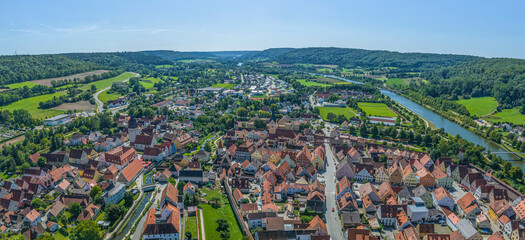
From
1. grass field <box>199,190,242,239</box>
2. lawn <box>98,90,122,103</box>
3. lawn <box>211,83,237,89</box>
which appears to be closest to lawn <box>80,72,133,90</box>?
lawn <box>98,90,122,103</box>

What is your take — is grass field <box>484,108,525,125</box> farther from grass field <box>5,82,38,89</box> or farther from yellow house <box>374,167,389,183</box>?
grass field <box>5,82,38,89</box>

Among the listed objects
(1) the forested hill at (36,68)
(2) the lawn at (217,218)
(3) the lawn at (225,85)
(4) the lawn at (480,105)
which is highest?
(1) the forested hill at (36,68)

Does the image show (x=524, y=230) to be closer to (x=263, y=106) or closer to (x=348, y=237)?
(x=348, y=237)

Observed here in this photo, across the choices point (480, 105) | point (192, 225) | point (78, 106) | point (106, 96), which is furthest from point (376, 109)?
point (78, 106)

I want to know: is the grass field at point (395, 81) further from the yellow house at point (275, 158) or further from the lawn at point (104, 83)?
the lawn at point (104, 83)

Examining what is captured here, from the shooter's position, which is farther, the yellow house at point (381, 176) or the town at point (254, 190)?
the yellow house at point (381, 176)

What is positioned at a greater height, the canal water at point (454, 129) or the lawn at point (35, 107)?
the lawn at point (35, 107)

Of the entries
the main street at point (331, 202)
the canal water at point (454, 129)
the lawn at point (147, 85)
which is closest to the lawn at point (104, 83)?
the lawn at point (147, 85)

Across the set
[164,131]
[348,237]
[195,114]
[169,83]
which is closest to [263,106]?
[195,114]
